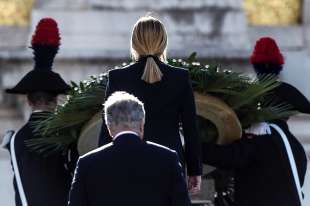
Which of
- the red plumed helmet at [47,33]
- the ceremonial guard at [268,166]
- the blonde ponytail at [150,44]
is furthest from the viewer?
the red plumed helmet at [47,33]

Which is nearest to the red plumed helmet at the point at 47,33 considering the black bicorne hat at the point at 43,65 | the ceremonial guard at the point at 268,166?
the black bicorne hat at the point at 43,65

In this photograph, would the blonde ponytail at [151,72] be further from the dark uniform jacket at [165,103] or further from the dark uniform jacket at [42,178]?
the dark uniform jacket at [42,178]

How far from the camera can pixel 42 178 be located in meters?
7.63

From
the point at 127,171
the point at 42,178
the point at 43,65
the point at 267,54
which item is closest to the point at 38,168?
the point at 42,178

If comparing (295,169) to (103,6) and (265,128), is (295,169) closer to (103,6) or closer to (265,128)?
(265,128)

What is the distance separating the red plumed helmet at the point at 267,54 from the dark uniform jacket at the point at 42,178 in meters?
1.17

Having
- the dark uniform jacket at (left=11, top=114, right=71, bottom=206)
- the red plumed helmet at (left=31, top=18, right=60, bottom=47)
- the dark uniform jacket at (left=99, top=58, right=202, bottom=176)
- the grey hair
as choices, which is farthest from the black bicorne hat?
the grey hair

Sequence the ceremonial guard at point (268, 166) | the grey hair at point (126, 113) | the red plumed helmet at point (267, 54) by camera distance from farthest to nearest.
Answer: the red plumed helmet at point (267, 54) → the ceremonial guard at point (268, 166) → the grey hair at point (126, 113)

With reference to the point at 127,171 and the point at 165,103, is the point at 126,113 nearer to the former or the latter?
the point at 127,171

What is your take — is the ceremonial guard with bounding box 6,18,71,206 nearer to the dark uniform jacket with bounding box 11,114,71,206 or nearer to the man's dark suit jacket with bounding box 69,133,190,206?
the dark uniform jacket with bounding box 11,114,71,206

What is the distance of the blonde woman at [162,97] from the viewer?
21.8 ft

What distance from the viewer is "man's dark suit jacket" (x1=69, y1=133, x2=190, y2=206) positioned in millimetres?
5824

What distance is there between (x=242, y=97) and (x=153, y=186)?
1644 millimetres

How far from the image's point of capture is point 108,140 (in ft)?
21.7
